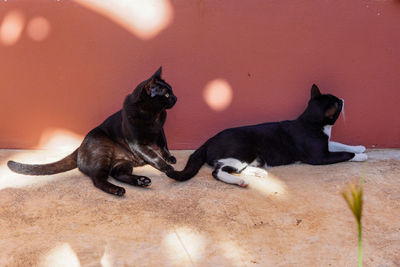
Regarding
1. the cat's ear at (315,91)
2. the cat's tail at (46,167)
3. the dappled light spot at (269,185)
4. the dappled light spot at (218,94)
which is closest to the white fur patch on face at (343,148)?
the cat's ear at (315,91)

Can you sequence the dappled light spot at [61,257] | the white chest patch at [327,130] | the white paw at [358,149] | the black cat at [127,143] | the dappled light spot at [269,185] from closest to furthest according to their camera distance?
1. the dappled light spot at [61,257]
2. the dappled light spot at [269,185]
3. the black cat at [127,143]
4. the white chest patch at [327,130]
5. the white paw at [358,149]

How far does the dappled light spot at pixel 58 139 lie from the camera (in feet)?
11.4

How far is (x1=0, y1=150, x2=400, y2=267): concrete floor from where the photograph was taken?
197 centimetres

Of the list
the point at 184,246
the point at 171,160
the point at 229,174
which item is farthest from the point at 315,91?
the point at 184,246

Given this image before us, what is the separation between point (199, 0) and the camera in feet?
10.6

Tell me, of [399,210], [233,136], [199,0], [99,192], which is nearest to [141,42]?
[199,0]

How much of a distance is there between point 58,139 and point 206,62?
1514 mm

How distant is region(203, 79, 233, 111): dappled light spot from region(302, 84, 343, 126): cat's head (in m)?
0.71

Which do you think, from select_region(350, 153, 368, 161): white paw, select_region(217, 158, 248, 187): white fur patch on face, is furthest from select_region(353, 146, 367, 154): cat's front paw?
select_region(217, 158, 248, 187): white fur patch on face

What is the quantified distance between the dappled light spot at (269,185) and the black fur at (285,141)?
20 centimetres

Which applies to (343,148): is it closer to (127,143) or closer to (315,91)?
(315,91)

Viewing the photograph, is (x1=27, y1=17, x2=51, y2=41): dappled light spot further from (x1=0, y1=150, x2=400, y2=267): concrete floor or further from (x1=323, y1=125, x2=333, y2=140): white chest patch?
(x1=323, y1=125, x2=333, y2=140): white chest patch

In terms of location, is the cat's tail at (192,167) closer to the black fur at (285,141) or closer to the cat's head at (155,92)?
the black fur at (285,141)

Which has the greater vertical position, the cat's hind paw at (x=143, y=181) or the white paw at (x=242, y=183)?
the white paw at (x=242, y=183)
